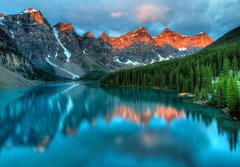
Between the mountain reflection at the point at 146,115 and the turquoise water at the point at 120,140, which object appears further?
the mountain reflection at the point at 146,115

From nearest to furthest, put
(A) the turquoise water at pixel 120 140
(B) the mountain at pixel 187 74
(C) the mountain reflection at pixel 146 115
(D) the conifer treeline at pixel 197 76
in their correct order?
(A) the turquoise water at pixel 120 140
(C) the mountain reflection at pixel 146 115
(D) the conifer treeline at pixel 197 76
(B) the mountain at pixel 187 74

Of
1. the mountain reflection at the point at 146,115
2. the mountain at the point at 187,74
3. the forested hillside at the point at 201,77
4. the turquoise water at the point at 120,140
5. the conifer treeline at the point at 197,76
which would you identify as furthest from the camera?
the mountain at the point at 187,74

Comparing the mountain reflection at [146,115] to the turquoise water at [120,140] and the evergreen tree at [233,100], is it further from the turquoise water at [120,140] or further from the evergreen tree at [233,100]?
the evergreen tree at [233,100]

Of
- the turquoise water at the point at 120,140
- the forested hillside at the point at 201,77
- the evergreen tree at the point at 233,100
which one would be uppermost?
the forested hillside at the point at 201,77

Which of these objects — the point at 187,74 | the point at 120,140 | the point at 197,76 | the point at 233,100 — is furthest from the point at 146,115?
the point at 187,74

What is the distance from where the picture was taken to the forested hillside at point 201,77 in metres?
56.7

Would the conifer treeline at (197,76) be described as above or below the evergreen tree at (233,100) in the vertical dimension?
above

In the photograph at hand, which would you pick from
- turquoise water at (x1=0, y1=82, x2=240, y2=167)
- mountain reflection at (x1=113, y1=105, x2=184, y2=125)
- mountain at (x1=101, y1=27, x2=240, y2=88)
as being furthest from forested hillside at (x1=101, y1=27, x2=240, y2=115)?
mountain reflection at (x1=113, y1=105, x2=184, y2=125)

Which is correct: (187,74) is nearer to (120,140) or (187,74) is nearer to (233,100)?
(233,100)

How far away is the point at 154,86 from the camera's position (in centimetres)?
12900

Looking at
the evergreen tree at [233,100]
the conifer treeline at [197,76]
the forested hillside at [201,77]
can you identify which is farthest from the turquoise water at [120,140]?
the conifer treeline at [197,76]

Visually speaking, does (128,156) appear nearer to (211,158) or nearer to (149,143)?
(149,143)

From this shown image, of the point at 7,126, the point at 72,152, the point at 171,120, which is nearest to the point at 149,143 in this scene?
the point at 72,152

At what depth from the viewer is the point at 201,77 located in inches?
3711
